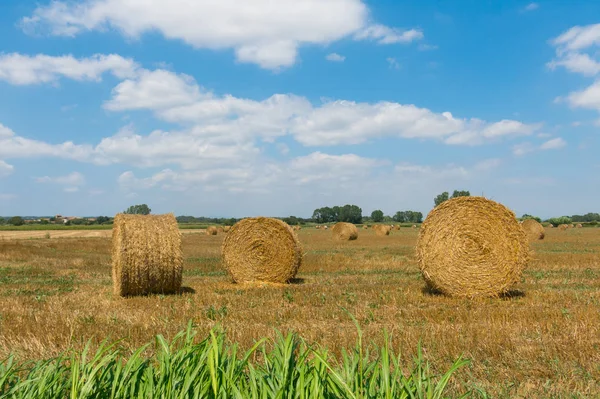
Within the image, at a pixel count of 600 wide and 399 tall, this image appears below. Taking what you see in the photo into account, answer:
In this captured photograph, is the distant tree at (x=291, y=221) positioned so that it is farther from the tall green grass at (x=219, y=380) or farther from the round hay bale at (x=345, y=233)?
the tall green grass at (x=219, y=380)

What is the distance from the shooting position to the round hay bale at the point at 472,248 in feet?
39.0

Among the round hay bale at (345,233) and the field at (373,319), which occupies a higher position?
the round hay bale at (345,233)

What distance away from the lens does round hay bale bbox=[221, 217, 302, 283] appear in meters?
15.4

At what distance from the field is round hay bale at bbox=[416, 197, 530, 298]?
686 mm

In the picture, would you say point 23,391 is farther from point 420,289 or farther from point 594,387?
point 420,289

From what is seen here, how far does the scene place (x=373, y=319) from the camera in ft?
28.9

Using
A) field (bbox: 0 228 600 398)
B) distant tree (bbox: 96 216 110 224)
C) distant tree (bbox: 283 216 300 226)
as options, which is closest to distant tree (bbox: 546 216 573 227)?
distant tree (bbox: 283 216 300 226)

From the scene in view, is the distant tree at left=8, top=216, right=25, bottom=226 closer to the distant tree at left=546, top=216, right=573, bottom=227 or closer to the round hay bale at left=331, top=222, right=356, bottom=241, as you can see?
the round hay bale at left=331, top=222, right=356, bottom=241

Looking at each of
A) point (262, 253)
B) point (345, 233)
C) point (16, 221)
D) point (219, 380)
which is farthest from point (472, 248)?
point (16, 221)

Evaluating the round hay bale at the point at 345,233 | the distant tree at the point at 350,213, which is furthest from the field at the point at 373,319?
the distant tree at the point at 350,213

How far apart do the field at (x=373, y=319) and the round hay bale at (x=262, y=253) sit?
2.99 ft

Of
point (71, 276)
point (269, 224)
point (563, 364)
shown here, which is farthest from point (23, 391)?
point (71, 276)

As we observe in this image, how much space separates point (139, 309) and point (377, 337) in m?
5.30

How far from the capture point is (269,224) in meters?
15.9
